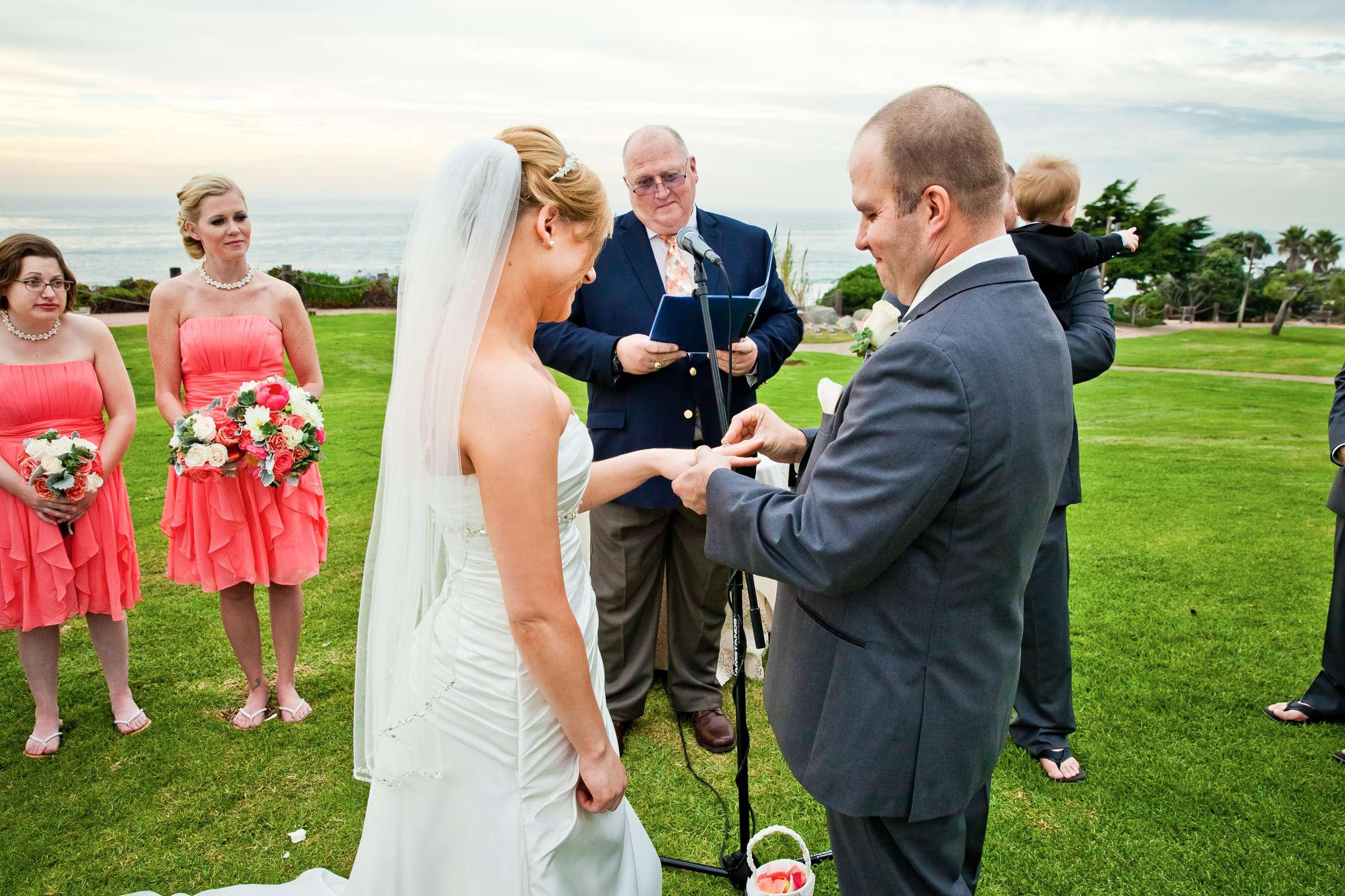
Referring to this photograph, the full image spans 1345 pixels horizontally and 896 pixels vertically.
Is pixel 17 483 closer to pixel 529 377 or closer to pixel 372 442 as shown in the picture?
pixel 529 377

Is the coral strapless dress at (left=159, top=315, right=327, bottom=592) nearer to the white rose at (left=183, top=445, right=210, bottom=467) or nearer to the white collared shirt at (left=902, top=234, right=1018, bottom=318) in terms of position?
the white rose at (left=183, top=445, right=210, bottom=467)

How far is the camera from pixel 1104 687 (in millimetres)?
4676

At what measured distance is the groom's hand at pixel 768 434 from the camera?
257 centimetres

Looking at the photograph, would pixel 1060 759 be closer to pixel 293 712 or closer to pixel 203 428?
pixel 293 712

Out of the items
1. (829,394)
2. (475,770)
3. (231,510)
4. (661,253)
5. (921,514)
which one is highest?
(661,253)

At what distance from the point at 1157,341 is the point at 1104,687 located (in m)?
27.9

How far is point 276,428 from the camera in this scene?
157 inches

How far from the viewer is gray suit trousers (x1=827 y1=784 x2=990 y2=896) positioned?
2057 mm

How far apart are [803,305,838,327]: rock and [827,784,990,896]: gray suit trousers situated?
81.2 feet

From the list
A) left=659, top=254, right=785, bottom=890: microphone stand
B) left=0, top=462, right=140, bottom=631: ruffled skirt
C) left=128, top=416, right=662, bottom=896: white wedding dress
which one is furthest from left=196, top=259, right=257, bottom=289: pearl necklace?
left=128, top=416, right=662, bottom=896: white wedding dress

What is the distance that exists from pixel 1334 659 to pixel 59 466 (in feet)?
20.0

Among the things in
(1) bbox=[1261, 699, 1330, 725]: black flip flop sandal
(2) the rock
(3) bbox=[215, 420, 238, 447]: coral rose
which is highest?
(3) bbox=[215, 420, 238, 447]: coral rose

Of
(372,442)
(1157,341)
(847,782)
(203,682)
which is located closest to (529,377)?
(847,782)

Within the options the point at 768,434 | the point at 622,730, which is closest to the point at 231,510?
the point at 622,730
